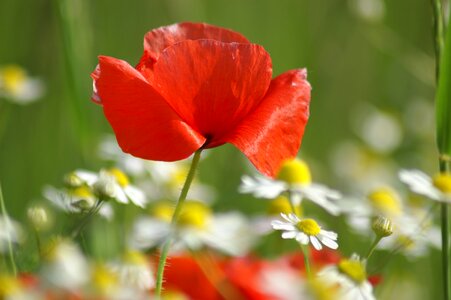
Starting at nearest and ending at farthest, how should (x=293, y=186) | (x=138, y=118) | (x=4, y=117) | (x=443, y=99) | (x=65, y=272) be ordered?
(x=65, y=272) < (x=138, y=118) < (x=443, y=99) < (x=293, y=186) < (x=4, y=117)

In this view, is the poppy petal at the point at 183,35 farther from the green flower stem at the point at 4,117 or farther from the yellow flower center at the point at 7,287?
the green flower stem at the point at 4,117

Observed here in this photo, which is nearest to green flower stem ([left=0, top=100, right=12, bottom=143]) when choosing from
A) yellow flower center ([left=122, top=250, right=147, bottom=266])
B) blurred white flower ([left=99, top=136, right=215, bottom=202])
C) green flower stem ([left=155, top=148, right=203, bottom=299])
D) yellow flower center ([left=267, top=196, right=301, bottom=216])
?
blurred white flower ([left=99, top=136, right=215, bottom=202])

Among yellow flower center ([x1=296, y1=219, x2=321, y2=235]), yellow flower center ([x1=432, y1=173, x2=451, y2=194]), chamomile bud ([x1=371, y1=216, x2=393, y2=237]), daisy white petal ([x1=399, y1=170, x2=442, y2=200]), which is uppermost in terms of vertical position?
chamomile bud ([x1=371, y1=216, x2=393, y2=237])

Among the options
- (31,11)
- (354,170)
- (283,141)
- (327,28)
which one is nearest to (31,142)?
(31,11)

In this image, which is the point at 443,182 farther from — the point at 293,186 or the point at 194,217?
the point at 194,217

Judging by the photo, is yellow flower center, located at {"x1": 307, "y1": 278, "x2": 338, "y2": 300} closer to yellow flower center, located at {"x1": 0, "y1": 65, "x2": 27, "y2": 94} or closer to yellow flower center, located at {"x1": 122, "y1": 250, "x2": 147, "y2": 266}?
yellow flower center, located at {"x1": 122, "y1": 250, "x2": 147, "y2": 266}

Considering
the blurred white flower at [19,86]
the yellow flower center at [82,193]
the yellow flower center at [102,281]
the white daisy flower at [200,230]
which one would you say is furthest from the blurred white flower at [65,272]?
the blurred white flower at [19,86]

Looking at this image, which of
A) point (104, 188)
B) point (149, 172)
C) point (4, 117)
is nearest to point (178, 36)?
point (104, 188)
